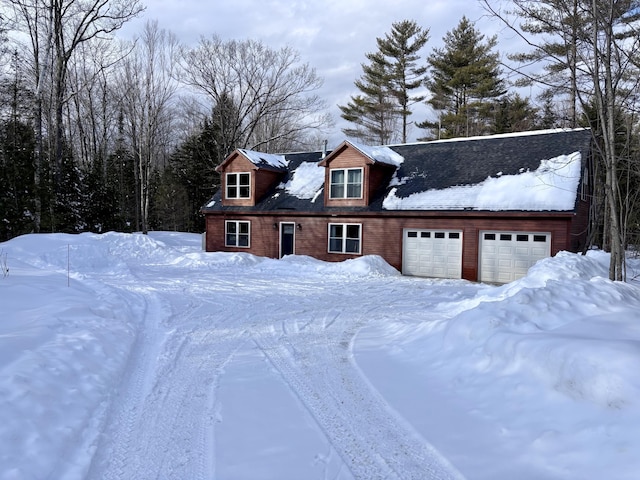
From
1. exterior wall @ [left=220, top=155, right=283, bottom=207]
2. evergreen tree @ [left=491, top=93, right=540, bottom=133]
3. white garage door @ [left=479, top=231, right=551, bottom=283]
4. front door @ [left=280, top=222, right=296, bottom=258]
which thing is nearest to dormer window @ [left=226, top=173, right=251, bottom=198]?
exterior wall @ [left=220, top=155, right=283, bottom=207]

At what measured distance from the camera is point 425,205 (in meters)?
15.6

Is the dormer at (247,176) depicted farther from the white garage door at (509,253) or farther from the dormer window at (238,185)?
the white garage door at (509,253)

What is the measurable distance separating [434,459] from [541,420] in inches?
48.4

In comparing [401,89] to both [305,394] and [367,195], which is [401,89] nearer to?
[367,195]

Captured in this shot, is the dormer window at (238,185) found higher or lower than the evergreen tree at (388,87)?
lower

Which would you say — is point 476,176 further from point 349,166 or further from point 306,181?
point 306,181

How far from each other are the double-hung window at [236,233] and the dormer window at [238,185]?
4.68ft

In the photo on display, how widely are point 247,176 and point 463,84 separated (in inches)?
756

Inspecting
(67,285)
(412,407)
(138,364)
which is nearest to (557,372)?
(412,407)

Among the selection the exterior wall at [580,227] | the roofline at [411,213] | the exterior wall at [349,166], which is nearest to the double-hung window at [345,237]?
the roofline at [411,213]

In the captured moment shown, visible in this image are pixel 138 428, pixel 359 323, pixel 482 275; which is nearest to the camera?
pixel 138 428

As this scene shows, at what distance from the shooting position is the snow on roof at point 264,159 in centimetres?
2048

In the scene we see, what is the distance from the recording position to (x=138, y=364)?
548 centimetres

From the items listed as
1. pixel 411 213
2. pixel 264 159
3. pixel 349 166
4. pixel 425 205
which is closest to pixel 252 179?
pixel 264 159
